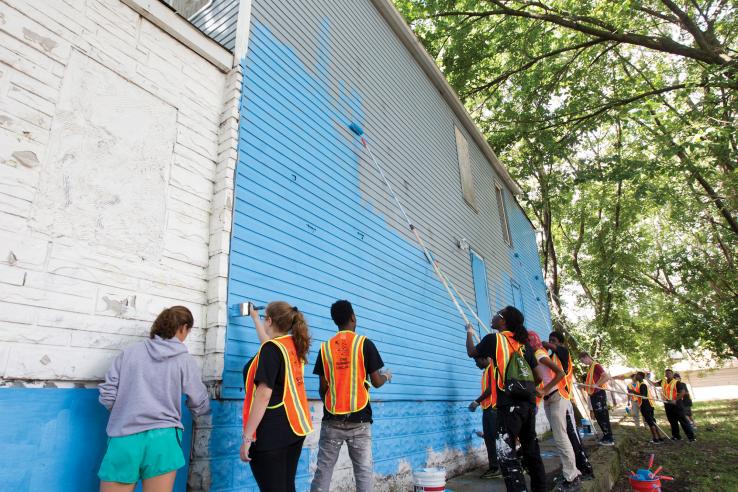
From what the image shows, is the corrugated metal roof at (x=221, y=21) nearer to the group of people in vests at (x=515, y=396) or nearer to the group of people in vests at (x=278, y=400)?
the group of people in vests at (x=278, y=400)

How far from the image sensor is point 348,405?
11.3 feet

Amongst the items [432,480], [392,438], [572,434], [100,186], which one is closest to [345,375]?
[432,480]

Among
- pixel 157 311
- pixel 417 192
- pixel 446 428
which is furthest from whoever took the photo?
pixel 417 192

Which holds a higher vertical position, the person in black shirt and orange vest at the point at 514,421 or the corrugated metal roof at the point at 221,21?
the corrugated metal roof at the point at 221,21

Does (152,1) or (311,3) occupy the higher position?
(311,3)

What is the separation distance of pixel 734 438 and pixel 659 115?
8.42 metres

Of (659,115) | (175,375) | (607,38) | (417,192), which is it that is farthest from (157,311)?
(659,115)

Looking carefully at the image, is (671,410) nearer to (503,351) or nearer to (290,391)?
(503,351)

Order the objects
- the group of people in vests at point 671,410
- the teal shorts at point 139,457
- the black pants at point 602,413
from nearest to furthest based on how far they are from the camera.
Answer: the teal shorts at point 139,457, the black pants at point 602,413, the group of people in vests at point 671,410

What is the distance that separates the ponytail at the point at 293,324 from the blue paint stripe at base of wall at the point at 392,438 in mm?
854

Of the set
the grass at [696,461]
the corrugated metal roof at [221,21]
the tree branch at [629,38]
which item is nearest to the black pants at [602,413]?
the grass at [696,461]

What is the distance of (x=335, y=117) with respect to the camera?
581cm

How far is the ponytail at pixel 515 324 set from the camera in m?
4.11

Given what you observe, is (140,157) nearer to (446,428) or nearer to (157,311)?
(157,311)
